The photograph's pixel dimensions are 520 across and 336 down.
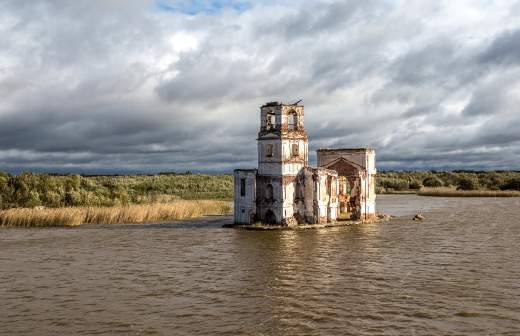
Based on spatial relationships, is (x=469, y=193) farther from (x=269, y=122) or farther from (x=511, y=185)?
(x=269, y=122)

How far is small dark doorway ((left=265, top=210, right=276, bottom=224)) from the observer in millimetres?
39625

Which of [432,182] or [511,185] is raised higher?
[432,182]

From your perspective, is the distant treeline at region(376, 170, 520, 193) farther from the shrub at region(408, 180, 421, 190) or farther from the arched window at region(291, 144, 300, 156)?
the arched window at region(291, 144, 300, 156)

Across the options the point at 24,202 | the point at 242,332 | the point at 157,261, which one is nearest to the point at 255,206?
the point at 157,261

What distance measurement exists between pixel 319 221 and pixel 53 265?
20.5 m

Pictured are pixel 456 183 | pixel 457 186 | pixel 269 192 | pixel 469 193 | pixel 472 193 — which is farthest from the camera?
pixel 456 183

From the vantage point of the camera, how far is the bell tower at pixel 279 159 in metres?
39.2

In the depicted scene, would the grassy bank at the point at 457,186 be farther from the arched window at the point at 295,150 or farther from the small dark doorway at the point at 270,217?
the small dark doorway at the point at 270,217

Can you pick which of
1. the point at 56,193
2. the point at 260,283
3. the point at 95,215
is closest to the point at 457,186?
the point at 56,193

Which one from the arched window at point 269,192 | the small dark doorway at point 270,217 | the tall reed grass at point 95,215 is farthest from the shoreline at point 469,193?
the arched window at point 269,192

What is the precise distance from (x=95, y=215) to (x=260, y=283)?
25.6m

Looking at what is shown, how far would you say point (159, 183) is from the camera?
80.4m

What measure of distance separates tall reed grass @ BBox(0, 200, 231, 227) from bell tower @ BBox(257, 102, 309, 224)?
10.4 metres

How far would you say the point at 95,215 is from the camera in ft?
141
